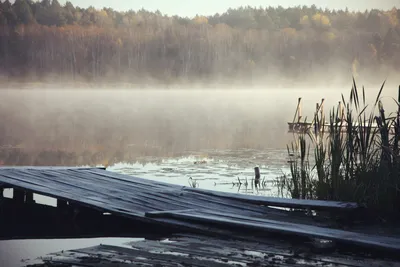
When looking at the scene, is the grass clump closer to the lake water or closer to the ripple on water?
the lake water

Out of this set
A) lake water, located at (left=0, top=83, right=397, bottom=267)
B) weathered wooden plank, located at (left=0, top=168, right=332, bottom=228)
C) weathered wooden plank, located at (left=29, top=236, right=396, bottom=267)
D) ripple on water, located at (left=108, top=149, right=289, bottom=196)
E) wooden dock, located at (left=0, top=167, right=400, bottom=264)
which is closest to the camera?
weathered wooden plank, located at (left=29, top=236, right=396, bottom=267)

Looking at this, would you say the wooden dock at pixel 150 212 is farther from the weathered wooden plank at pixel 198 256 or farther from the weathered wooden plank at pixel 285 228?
the weathered wooden plank at pixel 198 256

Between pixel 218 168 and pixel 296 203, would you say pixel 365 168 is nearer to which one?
pixel 296 203

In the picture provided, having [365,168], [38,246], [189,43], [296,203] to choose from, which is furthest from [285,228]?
[189,43]

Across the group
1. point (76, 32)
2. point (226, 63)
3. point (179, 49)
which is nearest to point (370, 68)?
point (226, 63)

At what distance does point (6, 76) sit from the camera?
57.6 m

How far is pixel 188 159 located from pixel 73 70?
44.9 m

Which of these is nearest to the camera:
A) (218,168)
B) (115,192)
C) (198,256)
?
(198,256)

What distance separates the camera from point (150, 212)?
206 inches

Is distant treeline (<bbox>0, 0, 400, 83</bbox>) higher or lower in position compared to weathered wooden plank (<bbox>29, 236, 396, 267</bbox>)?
higher

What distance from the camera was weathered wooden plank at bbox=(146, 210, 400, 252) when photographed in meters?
4.27

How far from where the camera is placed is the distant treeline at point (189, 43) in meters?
57.0

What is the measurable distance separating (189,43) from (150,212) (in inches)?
2117

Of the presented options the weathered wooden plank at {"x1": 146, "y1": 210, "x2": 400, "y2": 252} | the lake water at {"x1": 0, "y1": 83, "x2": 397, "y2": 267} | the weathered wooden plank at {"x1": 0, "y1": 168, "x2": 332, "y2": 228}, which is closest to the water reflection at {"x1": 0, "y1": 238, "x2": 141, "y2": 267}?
the lake water at {"x1": 0, "y1": 83, "x2": 397, "y2": 267}
